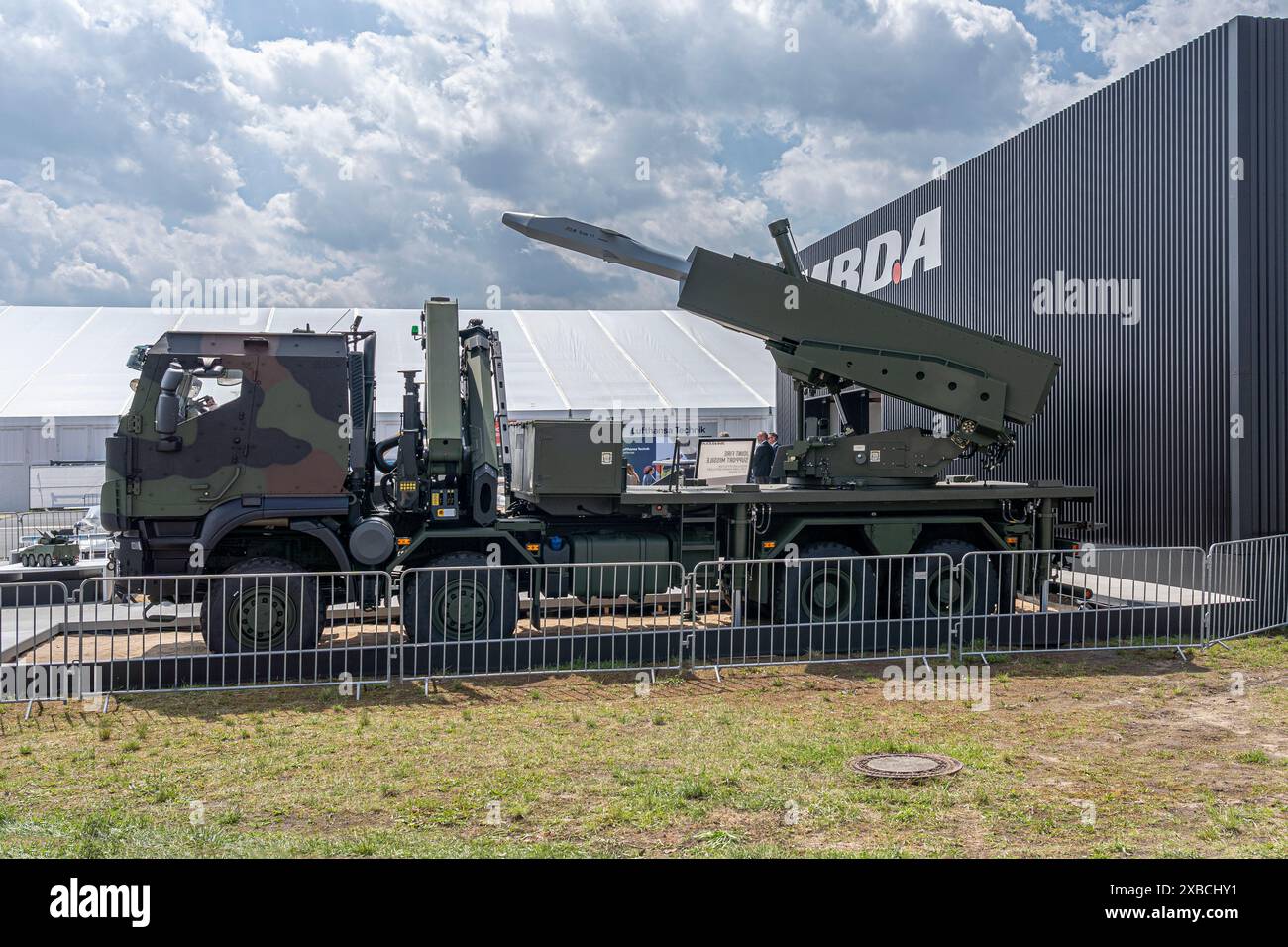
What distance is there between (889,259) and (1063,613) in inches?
461

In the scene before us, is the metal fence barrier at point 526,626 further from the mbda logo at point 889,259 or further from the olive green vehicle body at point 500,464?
the mbda logo at point 889,259

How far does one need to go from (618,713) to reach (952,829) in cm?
325

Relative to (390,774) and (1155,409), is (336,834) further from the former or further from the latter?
(1155,409)

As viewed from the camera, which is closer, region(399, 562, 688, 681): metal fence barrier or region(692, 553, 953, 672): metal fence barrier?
region(399, 562, 688, 681): metal fence barrier

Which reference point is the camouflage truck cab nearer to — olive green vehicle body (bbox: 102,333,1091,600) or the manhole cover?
olive green vehicle body (bbox: 102,333,1091,600)

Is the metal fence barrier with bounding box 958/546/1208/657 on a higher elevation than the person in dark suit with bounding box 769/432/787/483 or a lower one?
lower

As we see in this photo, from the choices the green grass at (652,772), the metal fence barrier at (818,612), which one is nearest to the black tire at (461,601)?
the green grass at (652,772)

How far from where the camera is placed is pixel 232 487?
31.8 ft

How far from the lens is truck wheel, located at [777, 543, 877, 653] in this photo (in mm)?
10438

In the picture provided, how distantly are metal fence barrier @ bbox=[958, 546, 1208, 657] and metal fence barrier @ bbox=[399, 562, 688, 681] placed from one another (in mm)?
3107

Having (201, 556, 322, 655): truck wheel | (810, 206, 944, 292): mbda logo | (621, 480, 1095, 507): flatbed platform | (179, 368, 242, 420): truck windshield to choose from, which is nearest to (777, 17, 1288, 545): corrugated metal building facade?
(810, 206, 944, 292): mbda logo

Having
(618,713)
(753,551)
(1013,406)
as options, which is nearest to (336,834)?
(618,713)

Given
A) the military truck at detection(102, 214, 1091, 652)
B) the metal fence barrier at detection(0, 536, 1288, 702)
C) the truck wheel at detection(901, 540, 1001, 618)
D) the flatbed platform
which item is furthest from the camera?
the truck wheel at detection(901, 540, 1001, 618)

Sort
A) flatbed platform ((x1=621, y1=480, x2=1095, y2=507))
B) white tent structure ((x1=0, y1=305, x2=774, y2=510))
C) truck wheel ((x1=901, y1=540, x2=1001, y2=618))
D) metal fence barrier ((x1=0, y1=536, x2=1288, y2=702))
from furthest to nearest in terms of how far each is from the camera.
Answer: white tent structure ((x1=0, y1=305, x2=774, y2=510))
truck wheel ((x1=901, y1=540, x2=1001, y2=618))
flatbed platform ((x1=621, y1=480, x2=1095, y2=507))
metal fence barrier ((x1=0, y1=536, x2=1288, y2=702))
